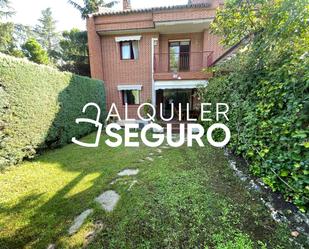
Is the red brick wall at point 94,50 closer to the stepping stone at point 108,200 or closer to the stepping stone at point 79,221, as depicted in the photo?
the stepping stone at point 108,200

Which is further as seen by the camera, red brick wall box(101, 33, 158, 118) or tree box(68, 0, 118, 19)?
tree box(68, 0, 118, 19)

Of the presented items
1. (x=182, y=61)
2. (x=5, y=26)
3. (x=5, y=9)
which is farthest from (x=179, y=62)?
(x=5, y=9)

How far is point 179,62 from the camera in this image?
1206cm

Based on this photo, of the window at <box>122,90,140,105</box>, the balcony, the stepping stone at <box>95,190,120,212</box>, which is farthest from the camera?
the window at <box>122,90,140,105</box>

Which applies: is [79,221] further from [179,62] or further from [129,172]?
[179,62]

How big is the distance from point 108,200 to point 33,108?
4.04 meters

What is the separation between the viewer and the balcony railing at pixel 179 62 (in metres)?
11.8

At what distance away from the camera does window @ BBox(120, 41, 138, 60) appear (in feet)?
39.7

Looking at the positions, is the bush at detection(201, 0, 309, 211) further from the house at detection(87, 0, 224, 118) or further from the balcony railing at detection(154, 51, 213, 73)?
the balcony railing at detection(154, 51, 213, 73)

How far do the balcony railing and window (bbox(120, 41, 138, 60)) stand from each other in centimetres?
157

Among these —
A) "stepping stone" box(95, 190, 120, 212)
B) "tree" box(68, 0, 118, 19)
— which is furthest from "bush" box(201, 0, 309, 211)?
"tree" box(68, 0, 118, 19)

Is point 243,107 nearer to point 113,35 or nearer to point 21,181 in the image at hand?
point 21,181

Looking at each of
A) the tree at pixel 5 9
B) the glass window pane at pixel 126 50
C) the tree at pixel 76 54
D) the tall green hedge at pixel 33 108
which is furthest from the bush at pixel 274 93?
the tree at pixel 5 9

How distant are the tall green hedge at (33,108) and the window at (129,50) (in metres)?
5.09
